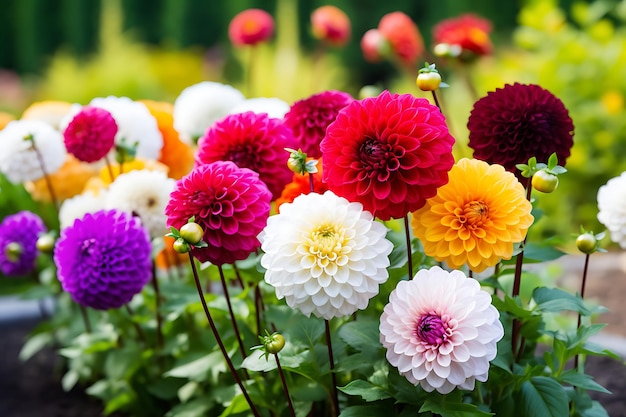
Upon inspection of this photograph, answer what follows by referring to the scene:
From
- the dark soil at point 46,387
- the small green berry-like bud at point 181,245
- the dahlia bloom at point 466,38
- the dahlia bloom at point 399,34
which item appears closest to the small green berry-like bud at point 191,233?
the small green berry-like bud at point 181,245

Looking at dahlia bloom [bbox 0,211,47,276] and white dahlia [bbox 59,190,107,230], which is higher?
white dahlia [bbox 59,190,107,230]

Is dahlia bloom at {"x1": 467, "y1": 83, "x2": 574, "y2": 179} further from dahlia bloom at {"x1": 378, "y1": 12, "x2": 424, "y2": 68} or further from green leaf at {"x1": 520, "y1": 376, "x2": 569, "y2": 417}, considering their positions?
dahlia bloom at {"x1": 378, "y1": 12, "x2": 424, "y2": 68}

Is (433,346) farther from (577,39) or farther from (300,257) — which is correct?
(577,39)

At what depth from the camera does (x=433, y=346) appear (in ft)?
3.10

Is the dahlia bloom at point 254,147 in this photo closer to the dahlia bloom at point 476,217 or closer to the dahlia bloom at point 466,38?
the dahlia bloom at point 476,217

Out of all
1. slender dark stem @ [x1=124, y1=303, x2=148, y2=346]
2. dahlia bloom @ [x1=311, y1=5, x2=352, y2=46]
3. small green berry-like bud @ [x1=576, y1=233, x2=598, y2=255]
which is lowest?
slender dark stem @ [x1=124, y1=303, x2=148, y2=346]

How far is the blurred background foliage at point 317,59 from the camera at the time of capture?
3.21 m

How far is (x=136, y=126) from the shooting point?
1561mm

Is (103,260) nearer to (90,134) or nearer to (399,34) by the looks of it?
(90,134)

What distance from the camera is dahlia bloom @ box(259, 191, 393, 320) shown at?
96cm

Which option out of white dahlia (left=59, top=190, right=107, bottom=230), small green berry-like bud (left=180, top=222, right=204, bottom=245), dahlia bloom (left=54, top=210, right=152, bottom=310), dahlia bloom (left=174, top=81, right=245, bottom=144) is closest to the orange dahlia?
dahlia bloom (left=174, top=81, right=245, bottom=144)

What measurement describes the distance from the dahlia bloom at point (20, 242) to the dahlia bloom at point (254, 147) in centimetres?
61

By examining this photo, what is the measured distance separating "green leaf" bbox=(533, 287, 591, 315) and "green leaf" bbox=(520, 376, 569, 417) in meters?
0.11

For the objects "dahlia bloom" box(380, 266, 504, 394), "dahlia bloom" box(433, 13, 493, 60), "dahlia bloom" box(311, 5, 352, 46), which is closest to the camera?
"dahlia bloom" box(380, 266, 504, 394)
